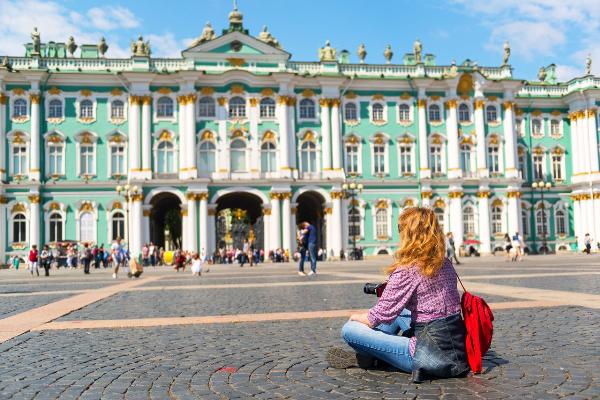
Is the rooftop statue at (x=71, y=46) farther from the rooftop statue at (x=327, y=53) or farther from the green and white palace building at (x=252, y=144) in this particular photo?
the rooftop statue at (x=327, y=53)

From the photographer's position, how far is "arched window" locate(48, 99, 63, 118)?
4716 centimetres

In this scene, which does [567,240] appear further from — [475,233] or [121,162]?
[121,162]

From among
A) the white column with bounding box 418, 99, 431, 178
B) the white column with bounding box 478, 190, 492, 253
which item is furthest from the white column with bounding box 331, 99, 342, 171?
the white column with bounding box 478, 190, 492, 253

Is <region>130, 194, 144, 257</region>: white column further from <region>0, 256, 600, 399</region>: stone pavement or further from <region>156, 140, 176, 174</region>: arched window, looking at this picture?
<region>0, 256, 600, 399</region>: stone pavement

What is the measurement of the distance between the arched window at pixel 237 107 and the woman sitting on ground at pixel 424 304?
43468 mm

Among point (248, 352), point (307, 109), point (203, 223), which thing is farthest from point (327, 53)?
point (248, 352)

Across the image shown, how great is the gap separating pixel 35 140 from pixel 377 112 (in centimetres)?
2616

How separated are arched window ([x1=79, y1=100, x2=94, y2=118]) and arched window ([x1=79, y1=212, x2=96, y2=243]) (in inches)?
291

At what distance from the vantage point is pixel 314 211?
53.8 meters

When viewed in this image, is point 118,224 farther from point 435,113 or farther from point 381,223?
point 435,113

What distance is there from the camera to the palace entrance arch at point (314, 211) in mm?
49719

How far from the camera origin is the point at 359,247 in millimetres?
48875

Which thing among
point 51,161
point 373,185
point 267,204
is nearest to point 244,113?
point 267,204

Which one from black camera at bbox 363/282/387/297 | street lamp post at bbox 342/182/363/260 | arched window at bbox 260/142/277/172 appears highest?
arched window at bbox 260/142/277/172
